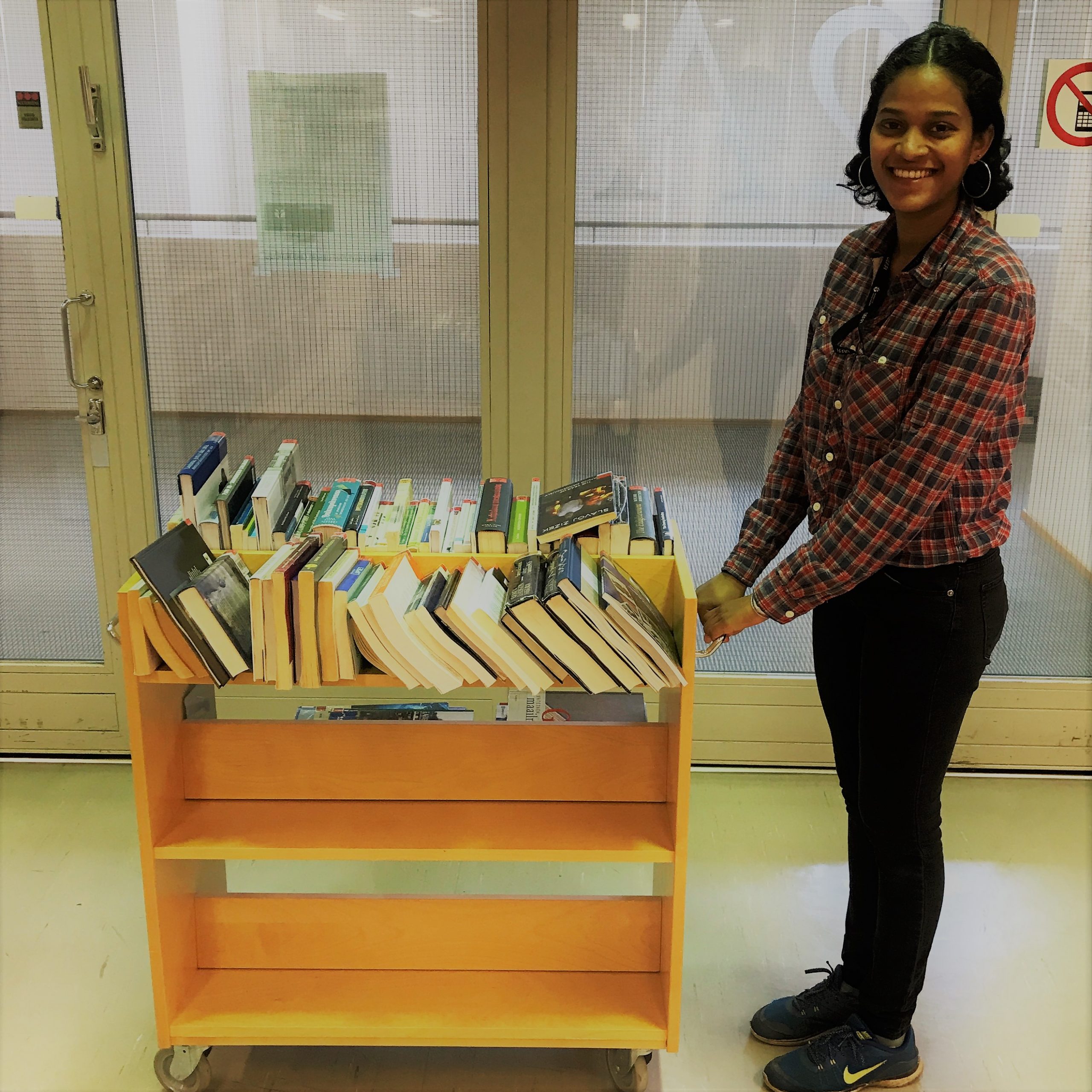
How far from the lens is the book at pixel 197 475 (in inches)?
78.4

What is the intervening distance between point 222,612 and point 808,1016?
1.43m

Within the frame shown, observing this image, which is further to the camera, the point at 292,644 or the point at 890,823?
the point at 890,823

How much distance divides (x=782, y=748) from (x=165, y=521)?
75.7 inches

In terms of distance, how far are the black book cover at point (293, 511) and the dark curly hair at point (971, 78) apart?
1214 mm

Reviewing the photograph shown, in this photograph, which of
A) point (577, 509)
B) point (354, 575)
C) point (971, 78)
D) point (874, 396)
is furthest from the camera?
point (577, 509)

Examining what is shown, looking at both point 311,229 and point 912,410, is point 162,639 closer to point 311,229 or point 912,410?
point 912,410

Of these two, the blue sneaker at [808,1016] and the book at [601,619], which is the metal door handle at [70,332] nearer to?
the book at [601,619]

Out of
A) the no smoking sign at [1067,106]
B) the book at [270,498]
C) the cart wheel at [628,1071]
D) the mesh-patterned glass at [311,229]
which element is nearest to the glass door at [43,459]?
the mesh-patterned glass at [311,229]

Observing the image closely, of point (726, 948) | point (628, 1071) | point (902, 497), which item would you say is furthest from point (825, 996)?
point (902, 497)

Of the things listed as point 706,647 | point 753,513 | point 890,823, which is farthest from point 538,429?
point 890,823

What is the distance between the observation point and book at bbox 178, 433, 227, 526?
199 centimetres

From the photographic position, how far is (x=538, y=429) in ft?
10.1

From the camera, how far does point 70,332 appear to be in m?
3.01

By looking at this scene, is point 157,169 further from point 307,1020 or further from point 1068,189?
point 1068,189
